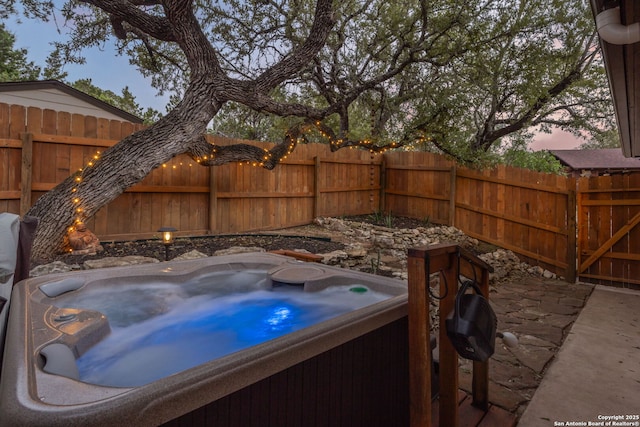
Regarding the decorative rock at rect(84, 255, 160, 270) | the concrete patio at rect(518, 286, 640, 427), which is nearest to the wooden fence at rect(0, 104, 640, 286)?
the decorative rock at rect(84, 255, 160, 270)

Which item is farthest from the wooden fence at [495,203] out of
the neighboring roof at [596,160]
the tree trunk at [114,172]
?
the neighboring roof at [596,160]

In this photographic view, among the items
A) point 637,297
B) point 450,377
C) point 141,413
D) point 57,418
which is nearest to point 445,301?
point 450,377

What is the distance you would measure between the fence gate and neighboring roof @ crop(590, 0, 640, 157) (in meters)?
1.09

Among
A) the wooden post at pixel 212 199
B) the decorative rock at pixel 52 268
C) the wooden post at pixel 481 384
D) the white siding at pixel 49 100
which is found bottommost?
the wooden post at pixel 481 384

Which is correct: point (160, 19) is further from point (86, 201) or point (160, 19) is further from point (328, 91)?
point (328, 91)

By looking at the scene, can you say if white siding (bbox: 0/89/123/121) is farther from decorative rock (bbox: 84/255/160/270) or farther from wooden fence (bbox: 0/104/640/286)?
decorative rock (bbox: 84/255/160/270)

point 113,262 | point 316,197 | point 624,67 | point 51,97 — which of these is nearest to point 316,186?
point 316,197

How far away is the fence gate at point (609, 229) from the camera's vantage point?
15.4ft

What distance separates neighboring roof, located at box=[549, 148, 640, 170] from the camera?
14108mm

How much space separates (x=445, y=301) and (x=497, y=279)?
384 cm

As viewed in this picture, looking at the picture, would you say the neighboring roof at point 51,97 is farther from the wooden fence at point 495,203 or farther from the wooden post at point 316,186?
the wooden fence at point 495,203

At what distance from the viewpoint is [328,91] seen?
21.9ft

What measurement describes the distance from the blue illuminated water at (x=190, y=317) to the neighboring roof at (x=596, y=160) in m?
15.7

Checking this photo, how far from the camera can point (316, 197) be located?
23.9 ft
